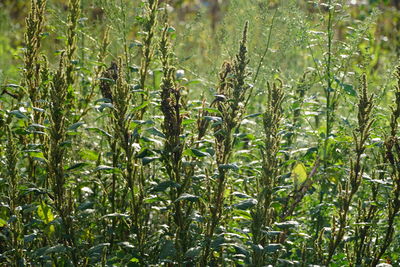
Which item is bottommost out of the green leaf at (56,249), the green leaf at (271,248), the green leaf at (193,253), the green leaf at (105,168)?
the green leaf at (56,249)

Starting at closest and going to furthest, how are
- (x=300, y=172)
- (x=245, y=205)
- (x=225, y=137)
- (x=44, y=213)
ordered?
(x=245, y=205) → (x=225, y=137) → (x=44, y=213) → (x=300, y=172)

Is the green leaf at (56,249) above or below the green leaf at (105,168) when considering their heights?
below

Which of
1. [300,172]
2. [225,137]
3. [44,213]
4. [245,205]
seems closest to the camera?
[245,205]

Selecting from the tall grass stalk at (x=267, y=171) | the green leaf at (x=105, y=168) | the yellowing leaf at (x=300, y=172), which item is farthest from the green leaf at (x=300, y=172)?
the green leaf at (x=105, y=168)

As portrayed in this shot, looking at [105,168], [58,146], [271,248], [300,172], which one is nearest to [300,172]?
[300,172]

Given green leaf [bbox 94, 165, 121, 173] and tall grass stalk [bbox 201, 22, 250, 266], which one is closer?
green leaf [bbox 94, 165, 121, 173]

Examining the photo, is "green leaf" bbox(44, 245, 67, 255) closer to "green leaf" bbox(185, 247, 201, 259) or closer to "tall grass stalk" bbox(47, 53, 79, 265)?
"tall grass stalk" bbox(47, 53, 79, 265)

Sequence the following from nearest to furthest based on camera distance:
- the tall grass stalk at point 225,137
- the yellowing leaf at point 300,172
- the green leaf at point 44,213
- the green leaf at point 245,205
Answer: the green leaf at point 245,205 → the tall grass stalk at point 225,137 → the green leaf at point 44,213 → the yellowing leaf at point 300,172

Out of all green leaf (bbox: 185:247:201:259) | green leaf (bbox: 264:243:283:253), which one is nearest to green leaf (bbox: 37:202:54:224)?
green leaf (bbox: 185:247:201:259)

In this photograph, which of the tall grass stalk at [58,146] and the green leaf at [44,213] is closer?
the tall grass stalk at [58,146]

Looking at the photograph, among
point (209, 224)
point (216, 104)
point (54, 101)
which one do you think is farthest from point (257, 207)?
point (54, 101)

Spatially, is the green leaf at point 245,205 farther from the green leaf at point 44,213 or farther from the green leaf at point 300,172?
the green leaf at point 44,213

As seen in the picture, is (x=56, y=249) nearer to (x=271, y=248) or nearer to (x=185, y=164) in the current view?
(x=185, y=164)

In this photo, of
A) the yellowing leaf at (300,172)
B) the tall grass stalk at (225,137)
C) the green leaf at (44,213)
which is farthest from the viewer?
the yellowing leaf at (300,172)
